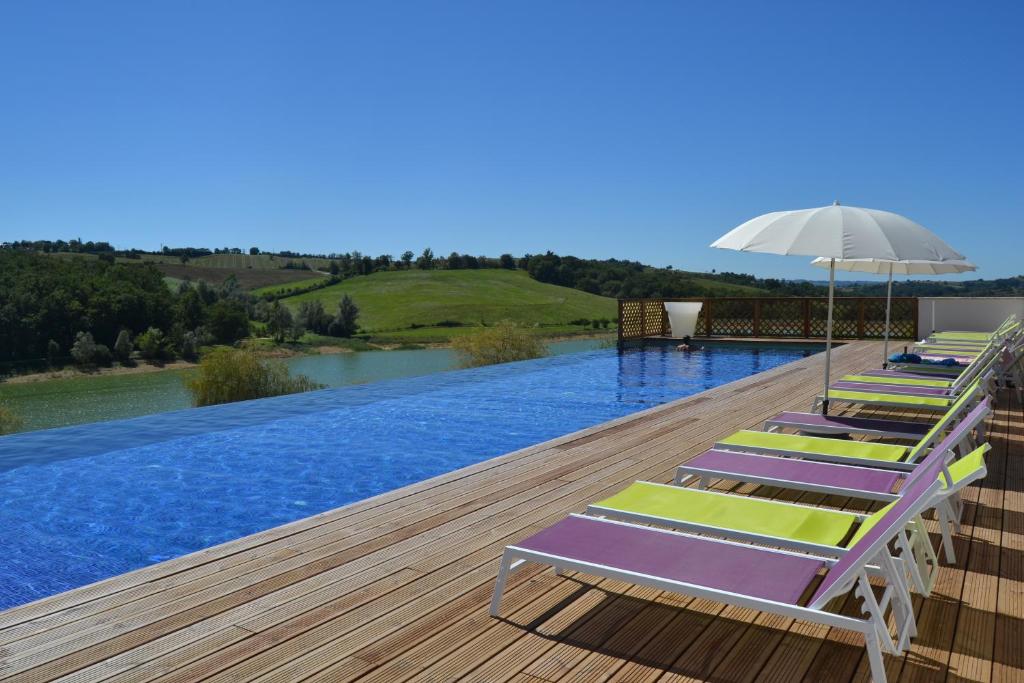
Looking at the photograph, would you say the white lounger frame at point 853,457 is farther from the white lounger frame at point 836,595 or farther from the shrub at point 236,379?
the shrub at point 236,379

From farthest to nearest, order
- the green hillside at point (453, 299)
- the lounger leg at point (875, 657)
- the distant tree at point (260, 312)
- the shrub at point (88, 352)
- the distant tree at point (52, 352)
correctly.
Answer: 1. the green hillside at point (453, 299)
2. the distant tree at point (260, 312)
3. the distant tree at point (52, 352)
4. the shrub at point (88, 352)
5. the lounger leg at point (875, 657)

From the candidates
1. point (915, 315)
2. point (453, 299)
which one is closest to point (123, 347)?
point (915, 315)

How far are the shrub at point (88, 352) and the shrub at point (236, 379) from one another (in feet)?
29.1

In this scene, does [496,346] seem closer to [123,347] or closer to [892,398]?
[892,398]

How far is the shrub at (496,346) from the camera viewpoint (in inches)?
579

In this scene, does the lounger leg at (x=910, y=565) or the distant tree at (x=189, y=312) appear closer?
the lounger leg at (x=910, y=565)

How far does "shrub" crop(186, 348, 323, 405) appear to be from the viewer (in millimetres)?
12156

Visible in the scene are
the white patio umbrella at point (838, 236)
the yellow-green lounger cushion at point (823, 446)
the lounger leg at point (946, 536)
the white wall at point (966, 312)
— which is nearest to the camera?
the lounger leg at point (946, 536)

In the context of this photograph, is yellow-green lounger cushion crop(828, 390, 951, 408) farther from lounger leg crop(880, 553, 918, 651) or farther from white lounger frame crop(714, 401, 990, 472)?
lounger leg crop(880, 553, 918, 651)

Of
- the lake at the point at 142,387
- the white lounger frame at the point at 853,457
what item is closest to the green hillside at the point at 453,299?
the lake at the point at 142,387

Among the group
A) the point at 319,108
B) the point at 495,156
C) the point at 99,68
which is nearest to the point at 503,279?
the point at 495,156

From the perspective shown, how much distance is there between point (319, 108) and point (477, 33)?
26.5 feet

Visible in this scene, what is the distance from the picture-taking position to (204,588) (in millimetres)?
2652

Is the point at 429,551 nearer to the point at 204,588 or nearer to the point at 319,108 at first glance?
the point at 204,588
